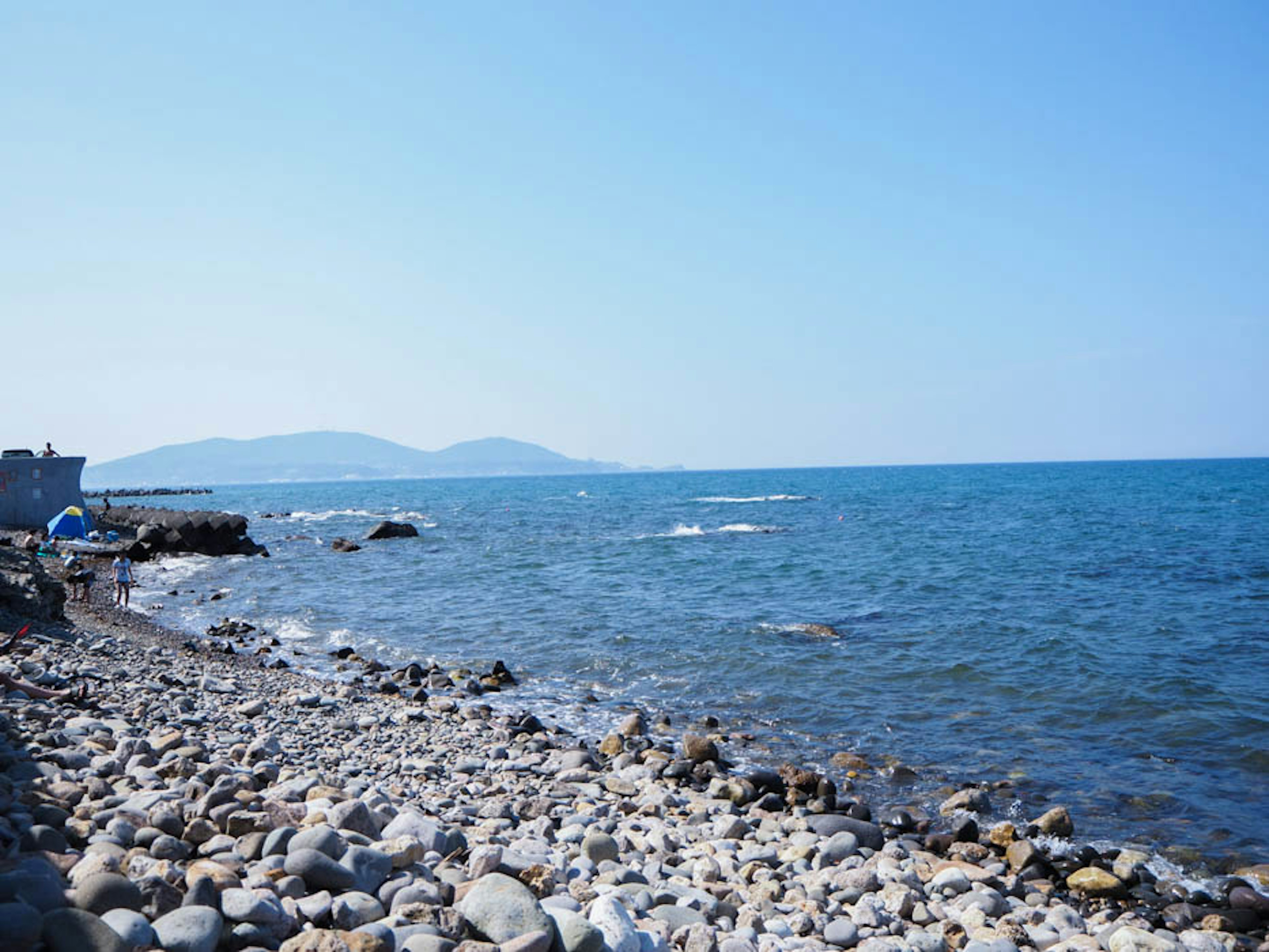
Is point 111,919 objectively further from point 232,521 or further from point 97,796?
point 232,521

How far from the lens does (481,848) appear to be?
584 centimetres

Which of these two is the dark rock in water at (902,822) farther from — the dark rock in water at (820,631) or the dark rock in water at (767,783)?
the dark rock in water at (820,631)

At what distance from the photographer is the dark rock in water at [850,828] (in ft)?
27.0

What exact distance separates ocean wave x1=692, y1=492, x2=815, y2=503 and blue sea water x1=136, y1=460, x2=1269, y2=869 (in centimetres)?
3053

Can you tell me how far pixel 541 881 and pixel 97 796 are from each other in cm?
313

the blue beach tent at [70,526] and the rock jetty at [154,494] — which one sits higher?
the blue beach tent at [70,526]

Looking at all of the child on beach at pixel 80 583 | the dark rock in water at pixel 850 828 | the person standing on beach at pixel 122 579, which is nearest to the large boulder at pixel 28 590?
the child on beach at pixel 80 583

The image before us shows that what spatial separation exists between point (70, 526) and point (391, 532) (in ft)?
56.6

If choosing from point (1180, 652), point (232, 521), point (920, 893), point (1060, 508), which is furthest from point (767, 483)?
point (920, 893)

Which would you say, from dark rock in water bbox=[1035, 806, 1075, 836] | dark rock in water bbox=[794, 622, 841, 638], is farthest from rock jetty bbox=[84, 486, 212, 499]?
dark rock in water bbox=[1035, 806, 1075, 836]

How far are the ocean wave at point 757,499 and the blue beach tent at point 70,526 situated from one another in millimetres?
55276

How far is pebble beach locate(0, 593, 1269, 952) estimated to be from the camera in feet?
14.4

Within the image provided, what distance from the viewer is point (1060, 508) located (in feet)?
185

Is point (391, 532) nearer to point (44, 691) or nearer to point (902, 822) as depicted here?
point (44, 691)
